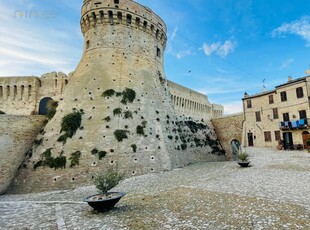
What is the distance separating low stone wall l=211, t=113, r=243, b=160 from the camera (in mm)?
31828

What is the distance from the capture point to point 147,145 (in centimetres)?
1866

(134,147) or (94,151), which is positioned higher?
(134,147)

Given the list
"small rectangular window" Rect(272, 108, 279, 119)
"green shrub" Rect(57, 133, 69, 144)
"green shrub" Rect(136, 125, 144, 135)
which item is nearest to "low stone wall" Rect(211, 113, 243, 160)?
"small rectangular window" Rect(272, 108, 279, 119)

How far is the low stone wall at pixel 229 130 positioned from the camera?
3183 centimetres

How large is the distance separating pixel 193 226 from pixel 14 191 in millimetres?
15638

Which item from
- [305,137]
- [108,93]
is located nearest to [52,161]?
[108,93]

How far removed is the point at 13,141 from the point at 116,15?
55.9ft

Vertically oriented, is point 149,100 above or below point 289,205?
above

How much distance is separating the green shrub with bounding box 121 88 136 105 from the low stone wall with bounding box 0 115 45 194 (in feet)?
29.4

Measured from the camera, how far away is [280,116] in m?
24.8

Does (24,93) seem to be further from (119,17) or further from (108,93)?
(119,17)

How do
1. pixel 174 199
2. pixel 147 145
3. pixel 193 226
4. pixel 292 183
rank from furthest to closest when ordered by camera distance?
pixel 147 145
pixel 292 183
pixel 174 199
pixel 193 226

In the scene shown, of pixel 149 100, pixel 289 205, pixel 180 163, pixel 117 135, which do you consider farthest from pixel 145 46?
pixel 289 205

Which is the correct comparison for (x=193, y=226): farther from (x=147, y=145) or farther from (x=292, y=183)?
(x=147, y=145)
